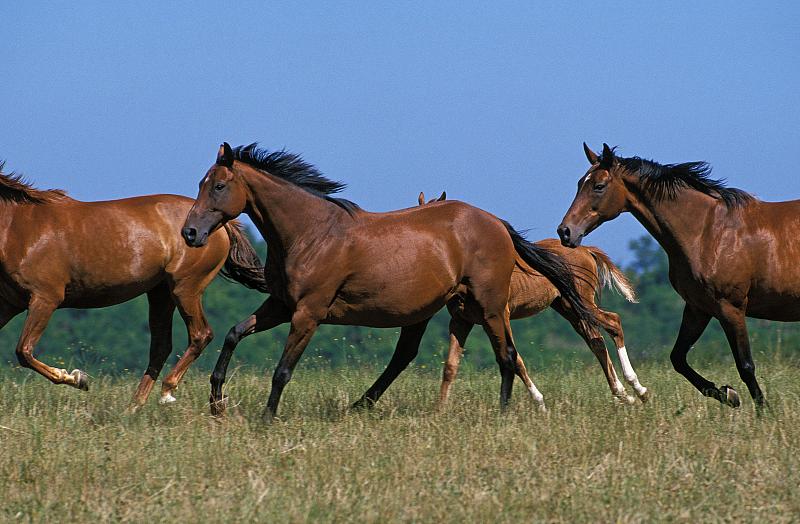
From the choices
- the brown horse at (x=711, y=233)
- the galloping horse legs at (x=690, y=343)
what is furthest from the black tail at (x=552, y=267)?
the galloping horse legs at (x=690, y=343)

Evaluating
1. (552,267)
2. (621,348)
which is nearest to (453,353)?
(552,267)

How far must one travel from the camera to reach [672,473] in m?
5.96

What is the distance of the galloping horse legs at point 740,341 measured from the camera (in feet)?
25.9

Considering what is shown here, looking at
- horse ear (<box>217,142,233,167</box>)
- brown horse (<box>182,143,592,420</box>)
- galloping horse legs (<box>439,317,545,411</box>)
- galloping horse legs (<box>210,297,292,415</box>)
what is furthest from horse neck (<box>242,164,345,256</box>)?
galloping horse legs (<box>439,317,545,411</box>)

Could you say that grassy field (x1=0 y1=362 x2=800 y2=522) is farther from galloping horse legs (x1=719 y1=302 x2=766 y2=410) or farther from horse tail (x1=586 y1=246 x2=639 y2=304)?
horse tail (x1=586 y1=246 x2=639 y2=304)

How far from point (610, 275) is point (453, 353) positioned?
221cm

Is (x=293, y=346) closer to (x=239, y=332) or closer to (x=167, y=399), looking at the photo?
(x=239, y=332)

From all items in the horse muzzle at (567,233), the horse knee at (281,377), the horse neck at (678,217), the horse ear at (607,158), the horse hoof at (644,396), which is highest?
the horse ear at (607,158)

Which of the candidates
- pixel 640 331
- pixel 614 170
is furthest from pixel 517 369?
pixel 640 331

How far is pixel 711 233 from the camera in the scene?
26.3ft

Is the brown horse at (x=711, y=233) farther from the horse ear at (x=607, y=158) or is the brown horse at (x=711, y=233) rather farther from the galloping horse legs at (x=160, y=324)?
the galloping horse legs at (x=160, y=324)

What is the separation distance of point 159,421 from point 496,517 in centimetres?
339

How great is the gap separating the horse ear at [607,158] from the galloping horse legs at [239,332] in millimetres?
2657

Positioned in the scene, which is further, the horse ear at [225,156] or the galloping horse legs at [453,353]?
the galloping horse legs at [453,353]
